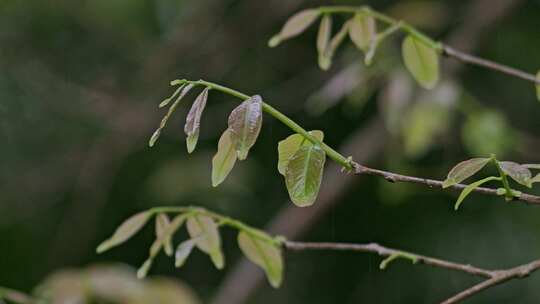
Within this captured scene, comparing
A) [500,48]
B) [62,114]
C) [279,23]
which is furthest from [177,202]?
[500,48]

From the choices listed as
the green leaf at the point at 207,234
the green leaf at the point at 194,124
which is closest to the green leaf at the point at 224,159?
the green leaf at the point at 194,124

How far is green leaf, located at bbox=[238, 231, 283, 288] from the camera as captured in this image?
604 mm

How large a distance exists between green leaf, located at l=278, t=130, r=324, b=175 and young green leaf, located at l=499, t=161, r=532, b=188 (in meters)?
0.10

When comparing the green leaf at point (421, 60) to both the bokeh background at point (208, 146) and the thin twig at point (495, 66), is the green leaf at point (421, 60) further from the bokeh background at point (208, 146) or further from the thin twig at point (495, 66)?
the bokeh background at point (208, 146)

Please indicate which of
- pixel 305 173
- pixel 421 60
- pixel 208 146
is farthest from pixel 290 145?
pixel 208 146

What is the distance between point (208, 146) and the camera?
2012mm

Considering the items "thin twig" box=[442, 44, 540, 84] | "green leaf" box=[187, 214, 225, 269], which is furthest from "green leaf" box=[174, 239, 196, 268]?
"thin twig" box=[442, 44, 540, 84]

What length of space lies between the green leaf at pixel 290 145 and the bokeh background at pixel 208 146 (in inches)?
50.4

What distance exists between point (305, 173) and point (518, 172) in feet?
0.36

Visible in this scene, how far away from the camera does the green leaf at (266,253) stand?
0.60m

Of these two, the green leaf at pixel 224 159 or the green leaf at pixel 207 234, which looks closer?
the green leaf at pixel 224 159

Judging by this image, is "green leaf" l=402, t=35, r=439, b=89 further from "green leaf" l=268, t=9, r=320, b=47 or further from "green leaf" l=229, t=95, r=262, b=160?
"green leaf" l=229, t=95, r=262, b=160

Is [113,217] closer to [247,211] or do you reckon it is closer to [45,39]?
[247,211]

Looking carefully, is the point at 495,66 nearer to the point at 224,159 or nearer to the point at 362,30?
the point at 362,30
